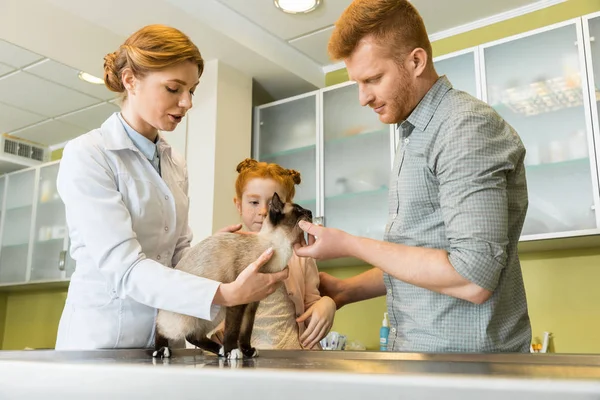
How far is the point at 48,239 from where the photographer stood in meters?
3.87

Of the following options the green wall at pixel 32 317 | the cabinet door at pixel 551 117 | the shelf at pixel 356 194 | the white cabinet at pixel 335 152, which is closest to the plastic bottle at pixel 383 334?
the white cabinet at pixel 335 152

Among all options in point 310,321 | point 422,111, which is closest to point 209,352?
point 310,321

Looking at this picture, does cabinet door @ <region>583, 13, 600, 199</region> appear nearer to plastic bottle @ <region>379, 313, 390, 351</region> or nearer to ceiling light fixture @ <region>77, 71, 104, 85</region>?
plastic bottle @ <region>379, 313, 390, 351</region>

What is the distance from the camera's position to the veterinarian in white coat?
1035mm

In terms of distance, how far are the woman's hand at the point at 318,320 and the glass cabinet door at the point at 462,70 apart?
1.69 m

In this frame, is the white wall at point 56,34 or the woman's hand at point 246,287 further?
the white wall at point 56,34

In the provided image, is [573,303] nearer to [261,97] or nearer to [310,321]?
[310,321]

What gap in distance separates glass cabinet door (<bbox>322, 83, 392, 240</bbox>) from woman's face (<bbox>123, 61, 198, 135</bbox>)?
6.29 ft

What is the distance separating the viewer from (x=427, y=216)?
1153 millimetres

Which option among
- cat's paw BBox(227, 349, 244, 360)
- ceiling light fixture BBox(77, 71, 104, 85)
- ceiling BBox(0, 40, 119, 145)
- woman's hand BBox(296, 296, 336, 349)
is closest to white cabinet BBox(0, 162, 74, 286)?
ceiling BBox(0, 40, 119, 145)

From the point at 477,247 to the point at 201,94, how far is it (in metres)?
2.56

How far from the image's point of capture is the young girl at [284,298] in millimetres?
1636

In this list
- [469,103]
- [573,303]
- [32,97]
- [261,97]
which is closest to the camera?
[469,103]

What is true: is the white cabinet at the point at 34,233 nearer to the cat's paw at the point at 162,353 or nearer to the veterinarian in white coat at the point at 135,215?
the veterinarian in white coat at the point at 135,215
